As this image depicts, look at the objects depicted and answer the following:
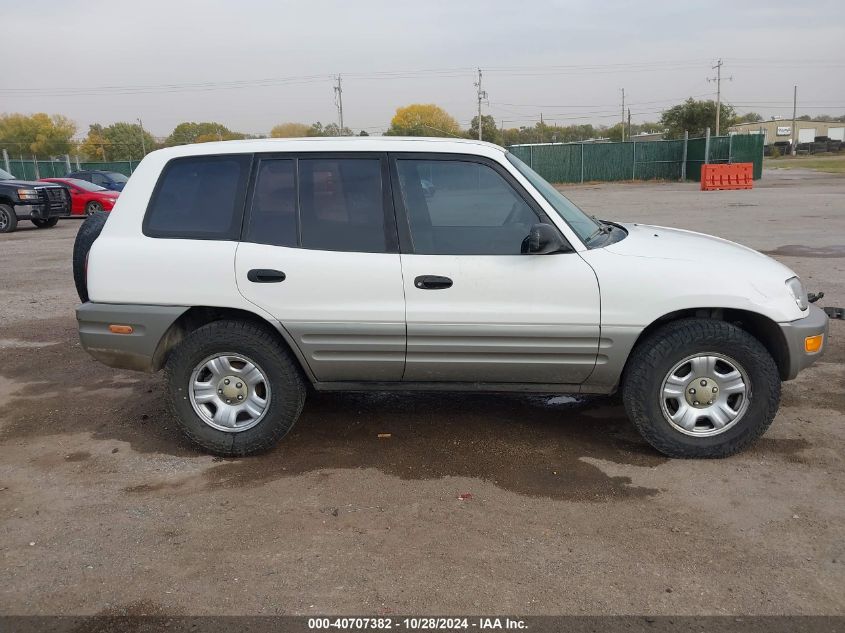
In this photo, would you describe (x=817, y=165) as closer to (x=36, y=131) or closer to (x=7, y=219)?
(x=7, y=219)

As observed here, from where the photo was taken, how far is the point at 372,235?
425 cm

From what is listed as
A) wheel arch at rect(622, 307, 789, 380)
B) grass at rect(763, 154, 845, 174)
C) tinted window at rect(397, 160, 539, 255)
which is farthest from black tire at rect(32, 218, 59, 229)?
grass at rect(763, 154, 845, 174)

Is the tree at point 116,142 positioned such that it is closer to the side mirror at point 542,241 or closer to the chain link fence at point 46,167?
the chain link fence at point 46,167

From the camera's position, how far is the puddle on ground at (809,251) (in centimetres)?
1091

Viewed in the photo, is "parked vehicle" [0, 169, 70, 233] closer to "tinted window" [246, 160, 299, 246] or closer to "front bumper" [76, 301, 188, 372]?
"front bumper" [76, 301, 188, 372]

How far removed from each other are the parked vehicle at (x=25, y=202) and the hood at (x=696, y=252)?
1799cm

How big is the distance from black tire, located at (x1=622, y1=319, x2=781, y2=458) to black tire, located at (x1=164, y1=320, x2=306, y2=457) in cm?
203

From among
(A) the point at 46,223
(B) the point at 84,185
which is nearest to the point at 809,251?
(A) the point at 46,223

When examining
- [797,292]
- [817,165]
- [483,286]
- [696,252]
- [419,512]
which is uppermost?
[696,252]

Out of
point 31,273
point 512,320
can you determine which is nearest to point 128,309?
point 512,320

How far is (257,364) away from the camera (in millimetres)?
4336

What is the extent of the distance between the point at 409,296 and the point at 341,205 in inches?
27.9

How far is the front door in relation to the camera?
4094mm

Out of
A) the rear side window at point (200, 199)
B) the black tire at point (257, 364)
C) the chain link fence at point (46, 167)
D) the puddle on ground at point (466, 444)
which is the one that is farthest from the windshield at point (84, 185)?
the black tire at point (257, 364)
